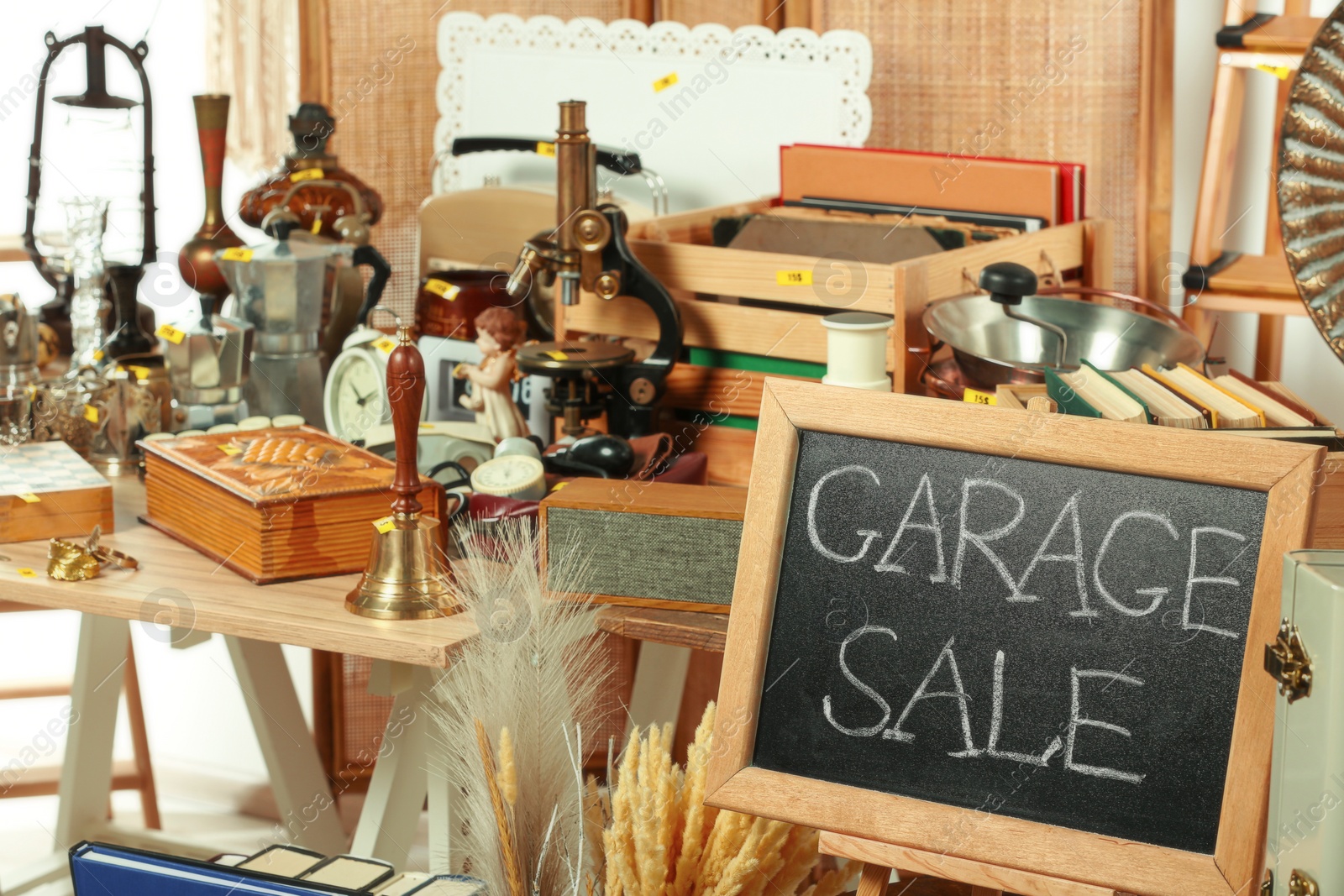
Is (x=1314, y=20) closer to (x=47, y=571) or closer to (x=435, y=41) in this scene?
(x=435, y=41)

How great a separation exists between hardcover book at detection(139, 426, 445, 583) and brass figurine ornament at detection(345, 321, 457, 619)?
0.05m

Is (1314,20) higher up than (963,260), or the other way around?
(1314,20)

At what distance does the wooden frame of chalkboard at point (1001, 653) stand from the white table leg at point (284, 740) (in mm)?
1115

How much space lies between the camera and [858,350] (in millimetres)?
1322

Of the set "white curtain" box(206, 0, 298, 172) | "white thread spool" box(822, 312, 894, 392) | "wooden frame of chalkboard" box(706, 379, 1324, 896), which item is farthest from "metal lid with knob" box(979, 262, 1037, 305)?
"white curtain" box(206, 0, 298, 172)

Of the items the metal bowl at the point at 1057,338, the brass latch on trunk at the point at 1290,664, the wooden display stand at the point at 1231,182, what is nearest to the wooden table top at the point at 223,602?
the metal bowl at the point at 1057,338

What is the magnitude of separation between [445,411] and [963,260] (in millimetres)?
714

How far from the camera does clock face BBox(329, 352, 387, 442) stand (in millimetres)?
1726

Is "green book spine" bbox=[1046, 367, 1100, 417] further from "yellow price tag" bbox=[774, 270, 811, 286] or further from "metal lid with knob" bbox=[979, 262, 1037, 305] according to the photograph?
"yellow price tag" bbox=[774, 270, 811, 286]

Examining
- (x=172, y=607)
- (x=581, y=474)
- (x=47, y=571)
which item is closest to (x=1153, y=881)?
(x=581, y=474)

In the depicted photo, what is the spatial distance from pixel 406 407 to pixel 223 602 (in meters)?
0.25

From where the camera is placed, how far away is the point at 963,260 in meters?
1.61

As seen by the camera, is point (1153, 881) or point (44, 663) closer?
point (1153, 881)

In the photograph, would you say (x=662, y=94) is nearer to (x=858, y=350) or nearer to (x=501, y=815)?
(x=858, y=350)
